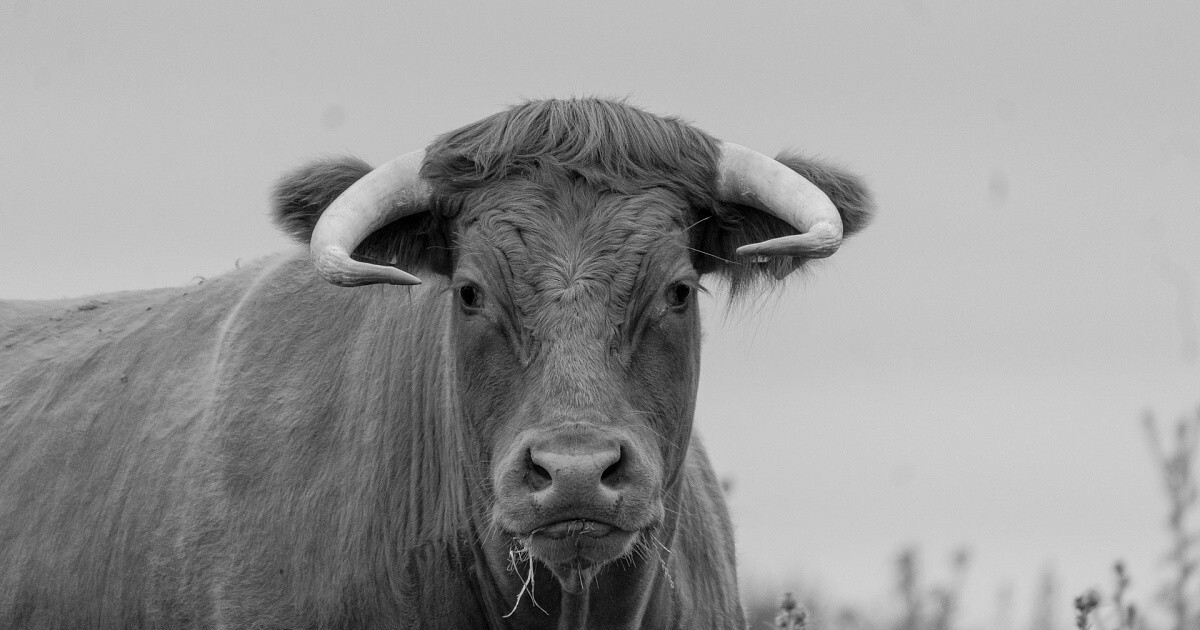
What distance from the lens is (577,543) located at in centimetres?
619

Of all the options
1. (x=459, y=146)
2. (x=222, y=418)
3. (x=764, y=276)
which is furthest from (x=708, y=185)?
(x=222, y=418)

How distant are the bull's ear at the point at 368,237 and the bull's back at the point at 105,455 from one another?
1242 millimetres

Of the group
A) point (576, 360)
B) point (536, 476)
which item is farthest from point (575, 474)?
point (576, 360)

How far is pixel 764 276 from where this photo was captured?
7.73 metres

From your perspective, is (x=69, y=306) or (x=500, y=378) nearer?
(x=500, y=378)

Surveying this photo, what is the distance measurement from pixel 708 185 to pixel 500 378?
4.41 ft

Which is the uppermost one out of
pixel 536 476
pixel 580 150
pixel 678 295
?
pixel 580 150

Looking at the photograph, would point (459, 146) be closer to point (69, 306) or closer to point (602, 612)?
point (602, 612)

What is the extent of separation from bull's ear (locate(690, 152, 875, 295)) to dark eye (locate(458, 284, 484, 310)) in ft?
3.44

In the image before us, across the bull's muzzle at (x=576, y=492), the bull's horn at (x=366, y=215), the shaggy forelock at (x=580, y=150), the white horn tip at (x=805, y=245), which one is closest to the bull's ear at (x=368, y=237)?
Result: the bull's horn at (x=366, y=215)

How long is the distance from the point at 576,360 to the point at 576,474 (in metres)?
0.61

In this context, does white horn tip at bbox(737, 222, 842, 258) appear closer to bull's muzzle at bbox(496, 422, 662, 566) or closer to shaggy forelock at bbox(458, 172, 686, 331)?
shaggy forelock at bbox(458, 172, 686, 331)

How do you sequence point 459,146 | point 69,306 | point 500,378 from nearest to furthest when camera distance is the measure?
point 500,378 → point 459,146 → point 69,306

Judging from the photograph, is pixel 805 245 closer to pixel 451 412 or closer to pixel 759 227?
pixel 759 227
